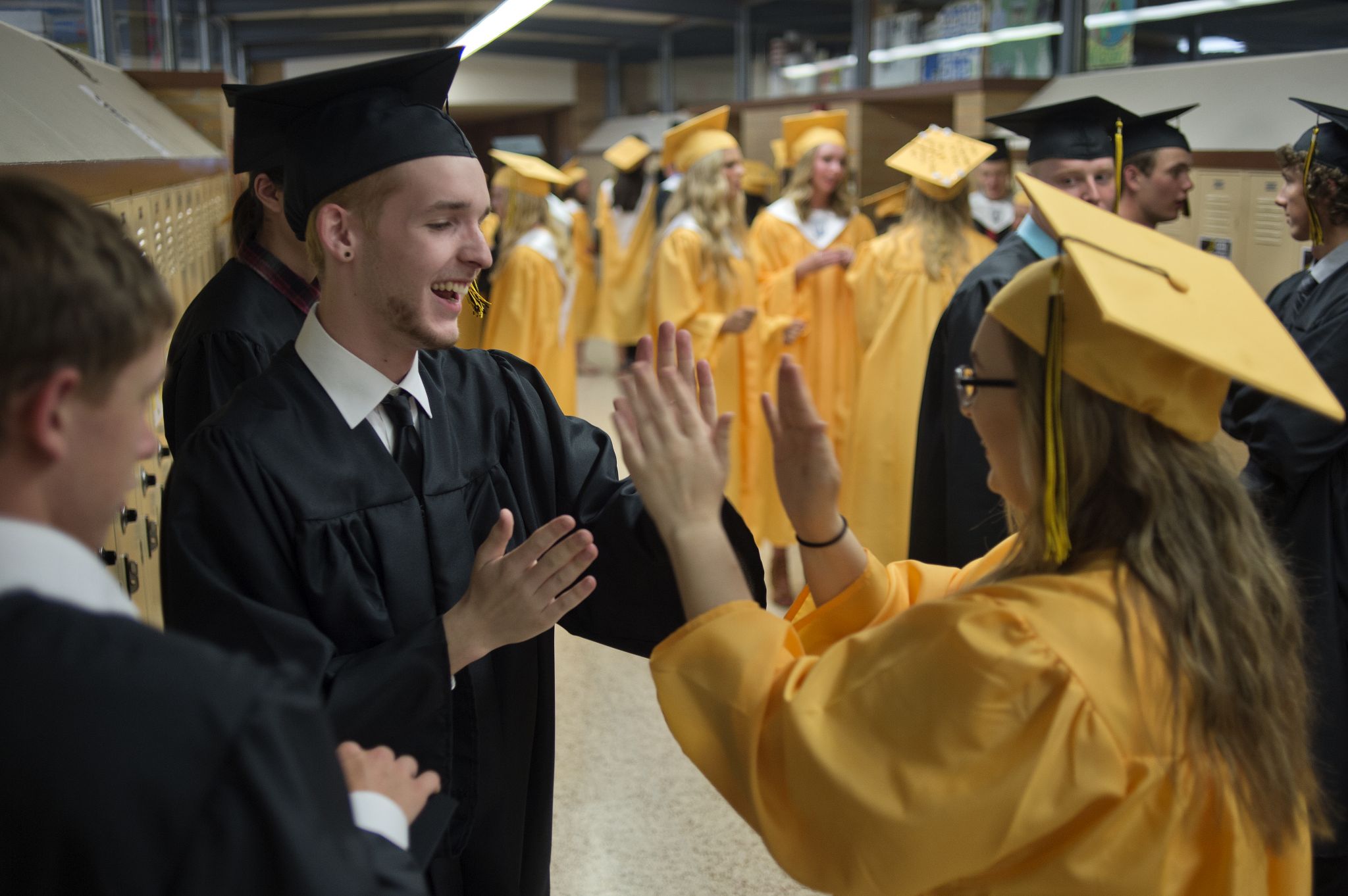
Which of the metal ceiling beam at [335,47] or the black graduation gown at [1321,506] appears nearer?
the black graduation gown at [1321,506]

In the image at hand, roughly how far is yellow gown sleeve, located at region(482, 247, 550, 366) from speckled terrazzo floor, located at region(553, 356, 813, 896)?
7.12 ft

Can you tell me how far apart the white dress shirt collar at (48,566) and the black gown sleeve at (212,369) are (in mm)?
1267

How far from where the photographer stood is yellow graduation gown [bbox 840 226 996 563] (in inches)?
171

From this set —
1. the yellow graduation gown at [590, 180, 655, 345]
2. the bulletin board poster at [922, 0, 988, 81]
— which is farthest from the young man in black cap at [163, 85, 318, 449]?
the yellow graduation gown at [590, 180, 655, 345]

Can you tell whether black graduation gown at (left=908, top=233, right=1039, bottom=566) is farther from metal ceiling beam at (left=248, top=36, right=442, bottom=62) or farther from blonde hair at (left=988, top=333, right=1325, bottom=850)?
metal ceiling beam at (left=248, top=36, right=442, bottom=62)

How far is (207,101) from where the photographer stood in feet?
15.6

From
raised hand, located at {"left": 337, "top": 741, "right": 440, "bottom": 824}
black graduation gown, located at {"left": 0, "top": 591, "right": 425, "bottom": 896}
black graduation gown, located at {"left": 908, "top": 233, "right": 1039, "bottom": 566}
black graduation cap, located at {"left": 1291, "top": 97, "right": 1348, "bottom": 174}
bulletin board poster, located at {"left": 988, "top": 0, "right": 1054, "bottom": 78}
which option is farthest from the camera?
bulletin board poster, located at {"left": 988, "top": 0, "right": 1054, "bottom": 78}

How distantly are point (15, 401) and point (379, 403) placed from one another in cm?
77

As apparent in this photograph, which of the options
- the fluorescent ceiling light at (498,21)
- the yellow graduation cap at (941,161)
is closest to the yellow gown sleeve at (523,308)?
the yellow graduation cap at (941,161)

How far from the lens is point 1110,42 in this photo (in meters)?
5.62

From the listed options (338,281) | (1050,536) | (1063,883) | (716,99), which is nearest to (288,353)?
(338,281)

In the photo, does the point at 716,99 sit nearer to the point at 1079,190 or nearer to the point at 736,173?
the point at 736,173

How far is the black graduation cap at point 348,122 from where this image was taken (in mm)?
1551

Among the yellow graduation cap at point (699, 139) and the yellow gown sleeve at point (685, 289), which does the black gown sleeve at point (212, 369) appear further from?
the yellow graduation cap at point (699, 139)
